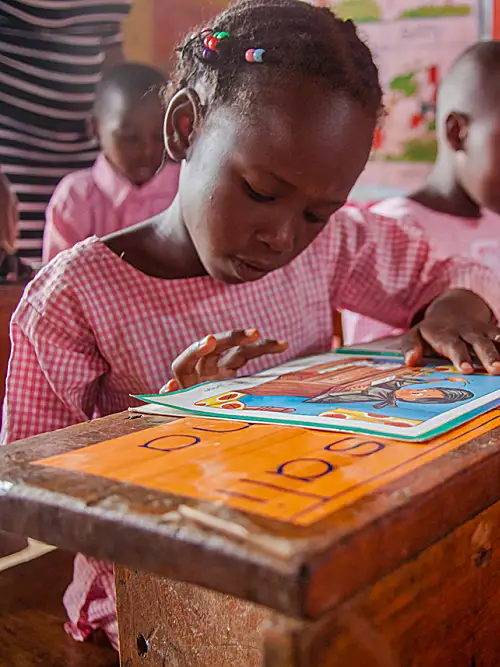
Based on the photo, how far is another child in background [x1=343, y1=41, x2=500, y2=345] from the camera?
4.70 ft

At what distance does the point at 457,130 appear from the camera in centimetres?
149

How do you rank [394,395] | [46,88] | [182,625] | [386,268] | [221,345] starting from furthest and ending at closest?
[46,88] → [386,268] → [221,345] → [394,395] → [182,625]

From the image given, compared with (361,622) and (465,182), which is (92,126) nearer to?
(465,182)

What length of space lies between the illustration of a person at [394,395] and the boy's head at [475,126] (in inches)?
33.9

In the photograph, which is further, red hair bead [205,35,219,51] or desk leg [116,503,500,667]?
red hair bead [205,35,219,51]

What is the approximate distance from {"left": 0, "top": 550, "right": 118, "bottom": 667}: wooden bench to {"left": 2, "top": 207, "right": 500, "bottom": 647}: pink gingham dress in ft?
0.07

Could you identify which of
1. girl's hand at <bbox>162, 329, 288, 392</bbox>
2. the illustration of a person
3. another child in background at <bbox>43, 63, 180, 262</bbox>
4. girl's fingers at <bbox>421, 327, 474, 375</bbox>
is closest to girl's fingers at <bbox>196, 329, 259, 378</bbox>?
girl's hand at <bbox>162, 329, 288, 392</bbox>

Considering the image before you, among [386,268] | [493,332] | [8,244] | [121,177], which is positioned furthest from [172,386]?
[121,177]

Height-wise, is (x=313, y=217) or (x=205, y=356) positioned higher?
(x=313, y=217)

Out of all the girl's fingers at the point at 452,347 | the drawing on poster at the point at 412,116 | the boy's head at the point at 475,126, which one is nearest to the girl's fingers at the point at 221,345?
the girl's fingers at the point at 452,347

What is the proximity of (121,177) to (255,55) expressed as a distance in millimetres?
1387

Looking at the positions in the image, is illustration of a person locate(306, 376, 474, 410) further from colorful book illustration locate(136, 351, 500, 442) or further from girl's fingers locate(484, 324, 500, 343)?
girl's fingers locate(484, 324, 500, 343)

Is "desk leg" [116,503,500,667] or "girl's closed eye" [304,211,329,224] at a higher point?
A: "girl's closed eye" [304,211,329,224]

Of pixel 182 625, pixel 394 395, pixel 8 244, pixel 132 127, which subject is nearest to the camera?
pixel 182 625
